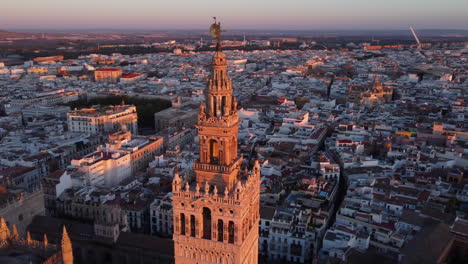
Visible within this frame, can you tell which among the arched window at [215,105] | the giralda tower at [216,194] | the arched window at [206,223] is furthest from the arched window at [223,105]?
the arched window at [206,223]

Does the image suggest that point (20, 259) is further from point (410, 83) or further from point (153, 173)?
point (410, 83)

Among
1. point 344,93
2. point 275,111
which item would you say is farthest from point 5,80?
point 344,93

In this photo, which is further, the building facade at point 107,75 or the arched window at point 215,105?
the building facade at point 107,75

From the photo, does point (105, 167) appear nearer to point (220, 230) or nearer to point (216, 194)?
point (220, 230)

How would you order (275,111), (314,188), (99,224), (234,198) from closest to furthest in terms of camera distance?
(234,198), (99,224), (314,188), (275,111)

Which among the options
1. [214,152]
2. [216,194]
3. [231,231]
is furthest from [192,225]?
[214,152]

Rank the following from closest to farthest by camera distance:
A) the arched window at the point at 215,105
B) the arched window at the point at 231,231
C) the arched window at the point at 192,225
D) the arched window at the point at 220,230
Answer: the arched window at the point at 231,231 → the arched window at the point at 215,105 → the arched window at the point at 220,230 → the arched window at the point at 192,225

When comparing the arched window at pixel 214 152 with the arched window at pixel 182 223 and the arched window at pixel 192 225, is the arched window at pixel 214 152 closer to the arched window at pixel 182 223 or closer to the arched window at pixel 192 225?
the arched window at pixel 192 225
